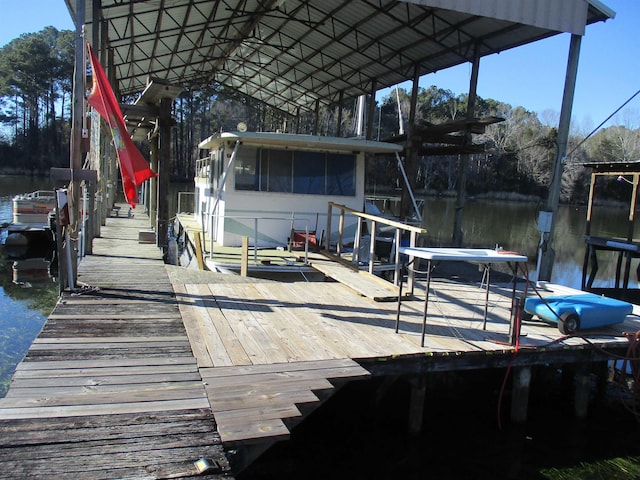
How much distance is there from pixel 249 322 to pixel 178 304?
1.10 meters

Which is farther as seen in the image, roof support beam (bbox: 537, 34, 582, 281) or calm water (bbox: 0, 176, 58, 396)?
roof support beam (bbox: 537, 34, 582, 281)

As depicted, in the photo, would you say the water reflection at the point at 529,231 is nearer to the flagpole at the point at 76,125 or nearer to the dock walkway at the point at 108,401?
the flagpole at the point at 76,125

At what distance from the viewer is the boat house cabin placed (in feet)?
36.1

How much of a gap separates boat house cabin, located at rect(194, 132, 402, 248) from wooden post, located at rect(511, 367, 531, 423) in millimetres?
5544

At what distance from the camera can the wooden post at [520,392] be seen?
6.65 meters

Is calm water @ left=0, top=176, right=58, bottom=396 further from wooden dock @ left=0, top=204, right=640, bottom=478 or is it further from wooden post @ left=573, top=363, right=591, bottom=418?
wooden post @ left=573, top=363, right=591, bottom=418

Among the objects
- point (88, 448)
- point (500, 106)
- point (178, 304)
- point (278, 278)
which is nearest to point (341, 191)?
point (278, 278)

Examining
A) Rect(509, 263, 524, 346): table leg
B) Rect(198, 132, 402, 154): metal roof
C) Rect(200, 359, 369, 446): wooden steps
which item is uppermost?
Rect(198, 132, 402, 154): metal roof

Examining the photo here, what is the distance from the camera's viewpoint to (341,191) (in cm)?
1175

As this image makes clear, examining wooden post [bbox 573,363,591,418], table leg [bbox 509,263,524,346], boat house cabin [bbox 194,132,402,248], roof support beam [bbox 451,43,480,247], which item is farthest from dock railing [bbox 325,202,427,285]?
roof support beam [bbox 451,43,480,247]

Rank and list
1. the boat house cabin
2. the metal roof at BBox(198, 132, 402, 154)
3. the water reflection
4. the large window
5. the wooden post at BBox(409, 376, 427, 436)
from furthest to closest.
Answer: the water reflection < the large window < the boat house cabin < the metal roof at BBox(198, 132, 402, 154) < the wooden post at BBox(409, 376, 427, 436)

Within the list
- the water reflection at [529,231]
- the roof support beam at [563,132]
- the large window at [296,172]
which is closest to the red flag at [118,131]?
the large window at [296,172]

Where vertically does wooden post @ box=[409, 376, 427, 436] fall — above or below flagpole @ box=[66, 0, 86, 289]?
below

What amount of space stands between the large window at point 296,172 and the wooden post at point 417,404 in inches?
239
